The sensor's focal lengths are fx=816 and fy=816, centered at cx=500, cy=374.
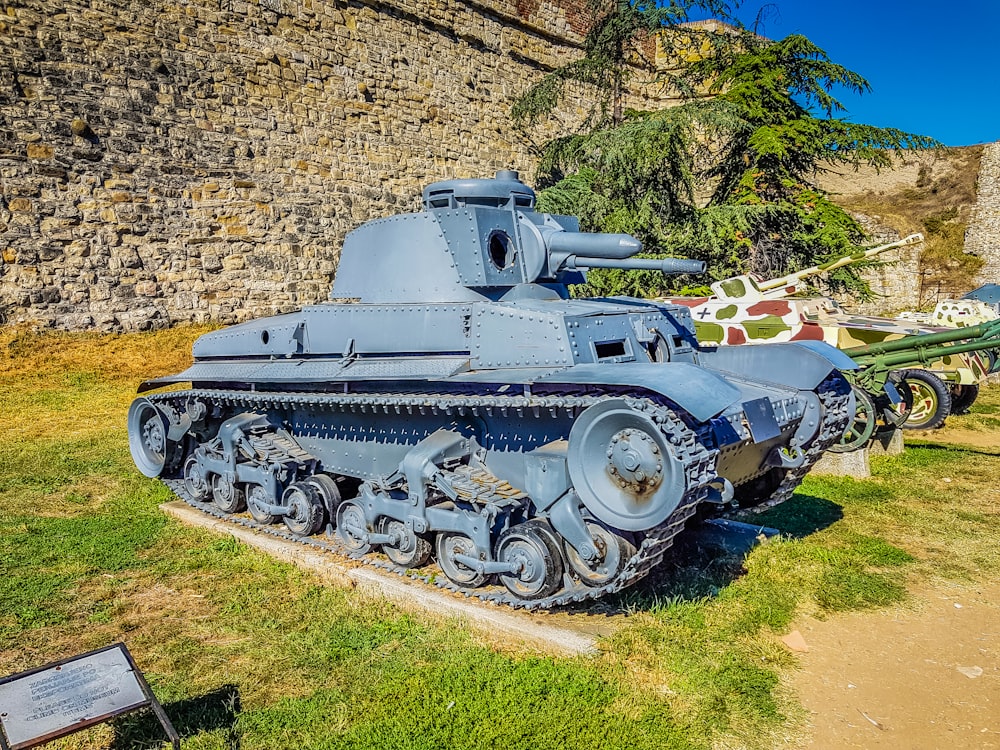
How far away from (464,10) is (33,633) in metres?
17.5

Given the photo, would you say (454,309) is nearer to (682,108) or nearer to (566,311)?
(566,311)

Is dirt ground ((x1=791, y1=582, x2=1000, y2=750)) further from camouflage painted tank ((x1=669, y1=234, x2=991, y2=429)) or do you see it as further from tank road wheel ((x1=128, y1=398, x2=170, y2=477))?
tank road wheel ((x1=128, y1=398, x2=170, y2=477))

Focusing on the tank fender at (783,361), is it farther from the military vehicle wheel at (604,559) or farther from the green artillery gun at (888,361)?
the green artillery gun at (888,361)

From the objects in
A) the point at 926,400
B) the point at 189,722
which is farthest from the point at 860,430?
the point at 189,722

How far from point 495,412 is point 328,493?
1.92m

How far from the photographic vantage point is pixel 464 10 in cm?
1919

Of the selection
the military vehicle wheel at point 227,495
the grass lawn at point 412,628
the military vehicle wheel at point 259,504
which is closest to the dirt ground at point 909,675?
the grass lawn at point 412,628

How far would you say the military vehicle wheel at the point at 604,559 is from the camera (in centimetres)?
461

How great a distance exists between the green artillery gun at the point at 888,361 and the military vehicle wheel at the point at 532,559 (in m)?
5.47

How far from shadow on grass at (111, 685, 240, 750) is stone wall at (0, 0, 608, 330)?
381 inches

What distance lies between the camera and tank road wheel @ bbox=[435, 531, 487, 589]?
5301mm

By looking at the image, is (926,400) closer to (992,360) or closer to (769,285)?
(992,360)

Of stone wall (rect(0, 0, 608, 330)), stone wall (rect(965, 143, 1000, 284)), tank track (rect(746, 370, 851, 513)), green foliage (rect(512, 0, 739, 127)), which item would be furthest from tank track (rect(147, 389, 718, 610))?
stone wall (rect(965, 143, 1000, 284))

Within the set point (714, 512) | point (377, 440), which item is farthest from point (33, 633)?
point (714, 512)
